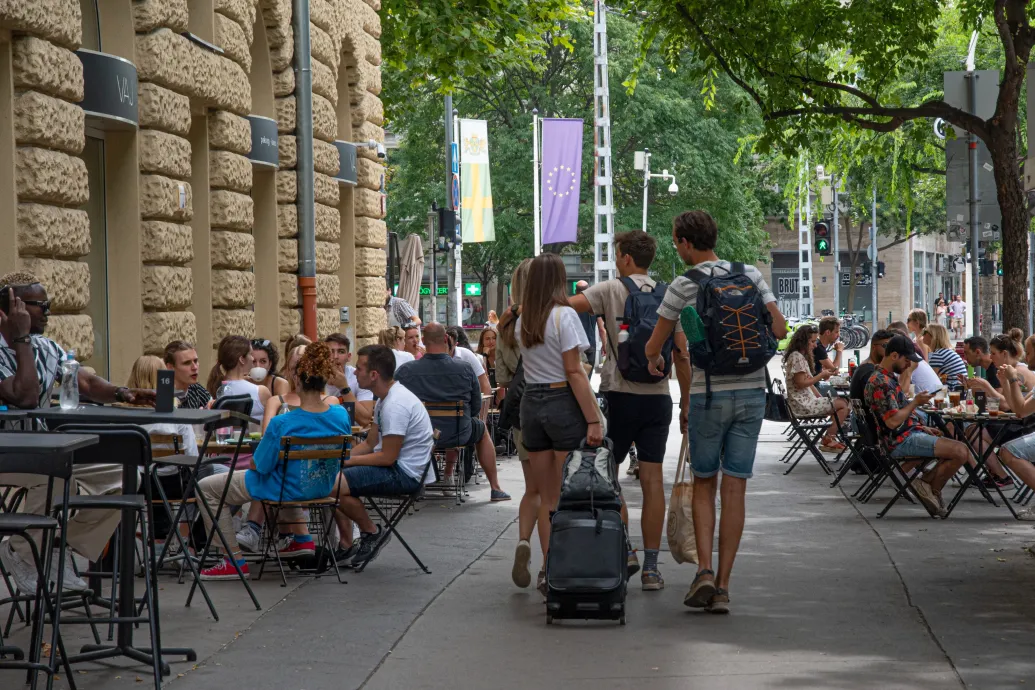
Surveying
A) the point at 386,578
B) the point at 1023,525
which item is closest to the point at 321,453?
the point at 386,578

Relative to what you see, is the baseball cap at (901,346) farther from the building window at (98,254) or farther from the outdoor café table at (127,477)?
the outdoor café table at (127,477)

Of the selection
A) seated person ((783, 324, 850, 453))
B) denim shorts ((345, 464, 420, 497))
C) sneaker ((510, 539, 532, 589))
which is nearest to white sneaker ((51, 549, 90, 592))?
denim shorts ((345, 464, 420, 497))

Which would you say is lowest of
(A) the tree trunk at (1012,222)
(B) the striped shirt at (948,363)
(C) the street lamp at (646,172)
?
(B) the striped shirt at (948,363)

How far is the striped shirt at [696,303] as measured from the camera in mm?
8062

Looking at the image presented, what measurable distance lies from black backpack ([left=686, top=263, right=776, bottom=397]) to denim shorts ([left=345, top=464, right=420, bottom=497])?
2.32m

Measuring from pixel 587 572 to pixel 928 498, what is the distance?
5297 mm

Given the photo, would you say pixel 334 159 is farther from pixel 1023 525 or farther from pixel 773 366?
pixel 773 366

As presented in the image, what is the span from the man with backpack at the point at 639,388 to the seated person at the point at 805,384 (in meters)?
7.57

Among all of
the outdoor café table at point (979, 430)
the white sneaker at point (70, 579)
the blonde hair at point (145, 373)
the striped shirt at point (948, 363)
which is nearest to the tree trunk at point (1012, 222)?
the striped shirt at point (948, 363)

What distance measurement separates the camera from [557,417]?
8.46m

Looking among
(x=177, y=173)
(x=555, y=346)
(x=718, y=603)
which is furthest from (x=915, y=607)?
(x=177, y=173)

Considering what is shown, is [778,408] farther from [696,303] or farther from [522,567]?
[696,303]

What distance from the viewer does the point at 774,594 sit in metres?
8.64

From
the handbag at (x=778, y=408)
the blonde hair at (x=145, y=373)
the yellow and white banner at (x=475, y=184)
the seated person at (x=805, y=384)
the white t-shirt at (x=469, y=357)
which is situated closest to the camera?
the blonde hair at (x=145, y=373)
